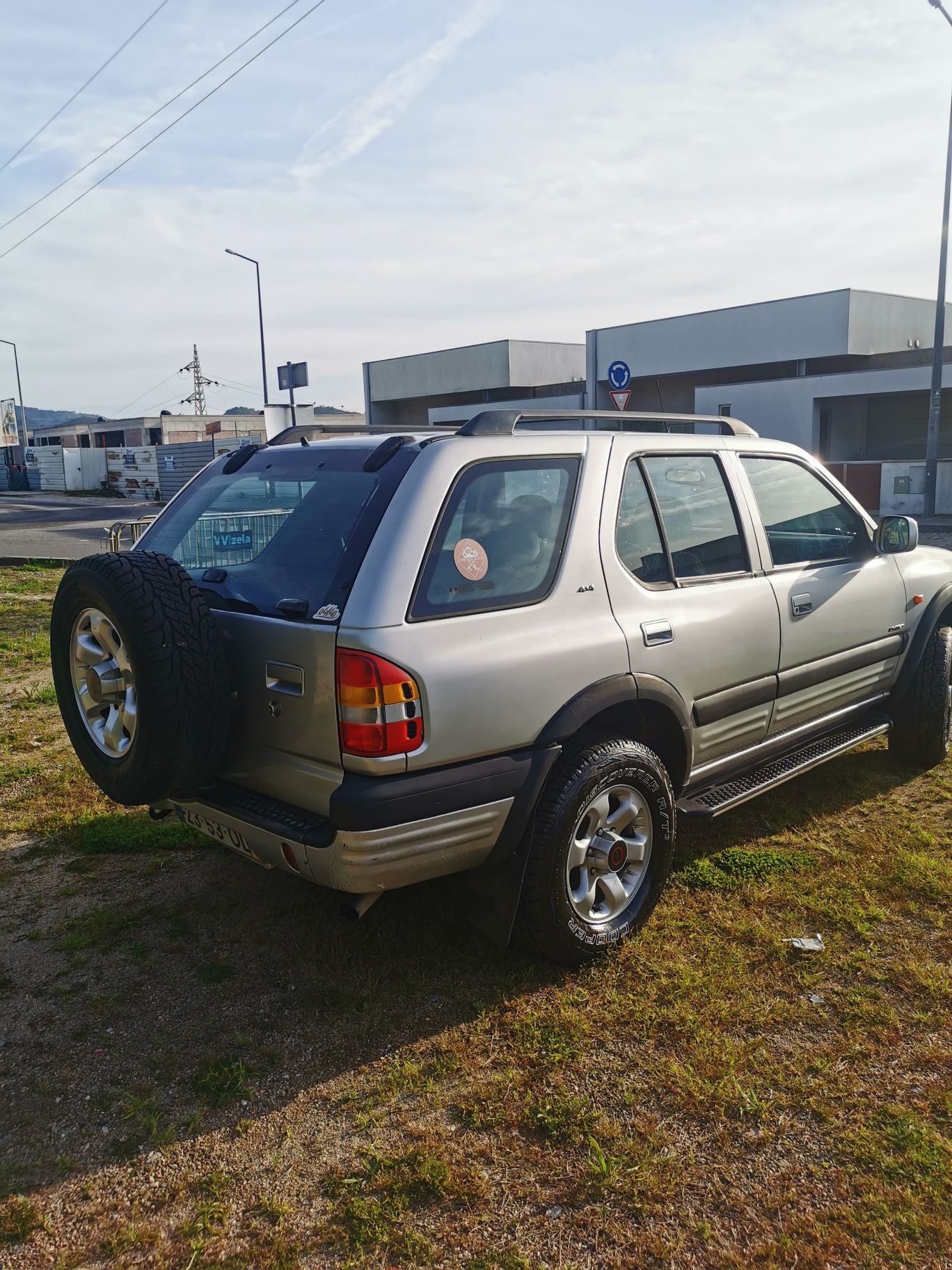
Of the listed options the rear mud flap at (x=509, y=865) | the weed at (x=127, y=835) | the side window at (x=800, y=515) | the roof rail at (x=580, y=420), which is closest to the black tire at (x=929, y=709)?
the side window at (x=800, y=515)

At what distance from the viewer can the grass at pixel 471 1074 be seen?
2357mm

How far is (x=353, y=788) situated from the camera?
283 centimetres

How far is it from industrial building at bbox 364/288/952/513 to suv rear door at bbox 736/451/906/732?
760 inches

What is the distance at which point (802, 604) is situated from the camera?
14.0 ft

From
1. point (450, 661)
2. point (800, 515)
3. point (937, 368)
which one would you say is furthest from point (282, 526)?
point (937, 368)

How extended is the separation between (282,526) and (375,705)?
0.91m

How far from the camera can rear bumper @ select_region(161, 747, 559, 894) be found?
2.82 metres

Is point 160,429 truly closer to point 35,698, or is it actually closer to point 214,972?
point 35,698

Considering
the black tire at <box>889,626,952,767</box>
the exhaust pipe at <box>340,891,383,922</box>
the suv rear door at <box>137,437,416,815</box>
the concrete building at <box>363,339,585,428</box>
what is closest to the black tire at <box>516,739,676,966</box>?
the exhaust pipe at <box>340,891,383,922</box>

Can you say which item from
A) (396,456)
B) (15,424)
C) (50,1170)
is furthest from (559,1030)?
(15,424)

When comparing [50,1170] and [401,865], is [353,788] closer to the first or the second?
[401,865]

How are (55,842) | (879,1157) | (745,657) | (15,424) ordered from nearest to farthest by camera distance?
(879,1157), (745,657), (55,842), (15,424)

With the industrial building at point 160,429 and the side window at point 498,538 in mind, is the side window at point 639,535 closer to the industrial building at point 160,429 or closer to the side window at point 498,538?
the side window at point 498,538

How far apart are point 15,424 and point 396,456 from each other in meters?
92.2
